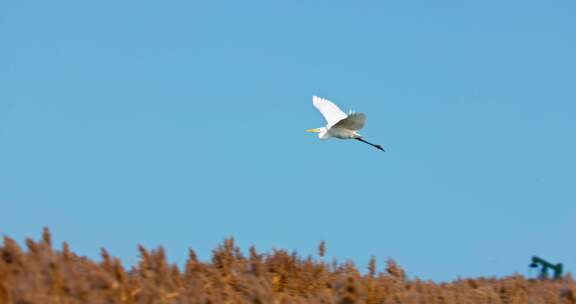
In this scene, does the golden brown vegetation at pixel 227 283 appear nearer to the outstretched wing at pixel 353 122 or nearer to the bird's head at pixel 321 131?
the outstretched wing at pixel 353 122

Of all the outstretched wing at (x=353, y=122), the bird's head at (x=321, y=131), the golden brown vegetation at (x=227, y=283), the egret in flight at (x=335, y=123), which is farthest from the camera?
the bird's head at (x=321, y=131)

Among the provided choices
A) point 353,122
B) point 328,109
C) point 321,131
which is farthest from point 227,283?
point 328,109

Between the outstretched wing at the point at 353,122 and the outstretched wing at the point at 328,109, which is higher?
the outstretched wing at the point at 328,109

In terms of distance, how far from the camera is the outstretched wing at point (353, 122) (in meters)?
11.8

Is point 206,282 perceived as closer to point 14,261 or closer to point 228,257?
point 228,257

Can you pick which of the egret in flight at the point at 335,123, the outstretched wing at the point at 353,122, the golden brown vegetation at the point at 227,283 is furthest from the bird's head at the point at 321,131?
the golden brown vegetation at the point at 227,283

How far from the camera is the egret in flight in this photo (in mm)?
12542

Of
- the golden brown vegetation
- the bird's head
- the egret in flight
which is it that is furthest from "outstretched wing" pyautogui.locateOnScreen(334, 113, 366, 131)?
the golden brown vegetation

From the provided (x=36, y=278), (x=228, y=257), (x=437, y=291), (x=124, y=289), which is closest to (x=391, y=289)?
(x=437, y=291)

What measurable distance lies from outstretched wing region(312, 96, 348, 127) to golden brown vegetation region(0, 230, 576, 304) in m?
6.99

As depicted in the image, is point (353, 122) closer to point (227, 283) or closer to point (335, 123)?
point (335, 123)

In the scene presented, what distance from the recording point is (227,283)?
19.2 feet

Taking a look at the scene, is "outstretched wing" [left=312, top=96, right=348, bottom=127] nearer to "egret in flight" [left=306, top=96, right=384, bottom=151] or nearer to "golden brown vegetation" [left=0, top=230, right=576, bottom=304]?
"egret in flight" [left=306, top=96, right=384, bottom=151]

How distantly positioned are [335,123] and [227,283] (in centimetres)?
732
